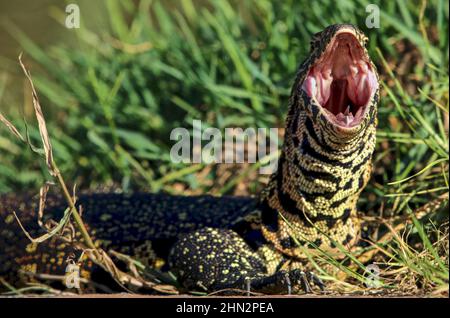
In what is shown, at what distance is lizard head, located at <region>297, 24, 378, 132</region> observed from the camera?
3.48 m

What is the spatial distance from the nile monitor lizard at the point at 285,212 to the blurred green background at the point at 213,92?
2.13 feet

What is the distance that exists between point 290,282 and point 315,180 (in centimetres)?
53

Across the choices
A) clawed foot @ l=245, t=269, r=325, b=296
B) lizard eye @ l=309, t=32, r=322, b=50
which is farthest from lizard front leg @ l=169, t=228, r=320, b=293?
lizard eye @ l=309, t=32, r=322, b=50

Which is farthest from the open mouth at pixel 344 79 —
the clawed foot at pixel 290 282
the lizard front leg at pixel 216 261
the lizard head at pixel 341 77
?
the lizard front leg at pixel 216 261

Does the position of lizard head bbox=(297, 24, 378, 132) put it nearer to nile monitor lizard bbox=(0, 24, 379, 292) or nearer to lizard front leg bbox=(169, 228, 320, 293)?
nile monitor lizard bbox=(0, 24, 379, 292)

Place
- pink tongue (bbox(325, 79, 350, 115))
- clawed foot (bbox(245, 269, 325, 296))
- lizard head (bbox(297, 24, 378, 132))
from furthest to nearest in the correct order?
1. pink tongue (bbox(325, 79, 350, 115))
2. lizard head (bbox(297, 24, 378, 132))
3. clawed foot (bbox(245, 269, 325, 296))

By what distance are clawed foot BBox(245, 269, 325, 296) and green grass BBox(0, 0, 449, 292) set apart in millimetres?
997

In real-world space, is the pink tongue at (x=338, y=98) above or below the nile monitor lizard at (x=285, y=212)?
above

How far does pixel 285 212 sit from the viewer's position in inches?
154

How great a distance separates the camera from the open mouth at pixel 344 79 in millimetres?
3555

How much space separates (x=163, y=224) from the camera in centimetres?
439

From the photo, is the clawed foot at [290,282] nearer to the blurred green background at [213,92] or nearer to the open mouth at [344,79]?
the open mouth at [344,79]
